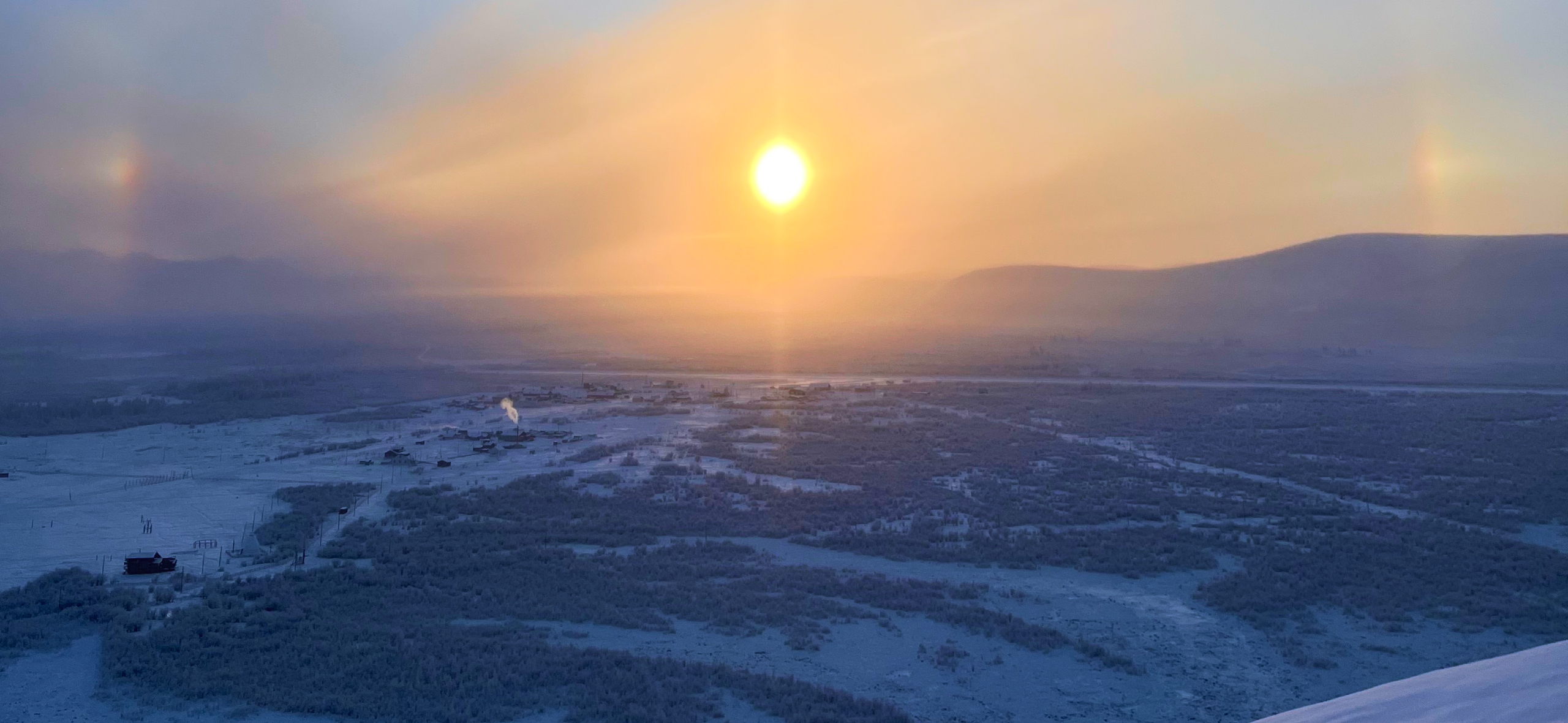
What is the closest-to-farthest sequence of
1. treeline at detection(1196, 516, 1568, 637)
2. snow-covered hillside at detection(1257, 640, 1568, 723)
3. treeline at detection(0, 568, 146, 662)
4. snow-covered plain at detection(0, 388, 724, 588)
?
snow-covered hillside at detection(1257, 640, 1568, 723) → treeline at detection(0, 568, 146, 662) → treeline at detection(1196, 516, 1568, 637) → snow-covered plain at detection(0, 388, 724, 588)

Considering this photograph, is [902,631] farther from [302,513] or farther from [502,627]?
[302,513]

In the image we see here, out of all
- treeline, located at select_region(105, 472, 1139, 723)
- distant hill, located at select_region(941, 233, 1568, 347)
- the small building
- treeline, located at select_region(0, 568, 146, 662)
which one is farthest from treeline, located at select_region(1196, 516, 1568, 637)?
distant hill, located at select_region(941, 233, 1568, 347)

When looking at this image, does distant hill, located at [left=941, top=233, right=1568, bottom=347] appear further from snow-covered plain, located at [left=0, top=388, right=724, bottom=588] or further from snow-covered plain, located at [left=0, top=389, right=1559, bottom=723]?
snow-covered plain, located at [left=0, top=389, right=1559, bottom=723]

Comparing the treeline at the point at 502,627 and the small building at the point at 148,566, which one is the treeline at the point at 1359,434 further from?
the small building at the point at 148,566

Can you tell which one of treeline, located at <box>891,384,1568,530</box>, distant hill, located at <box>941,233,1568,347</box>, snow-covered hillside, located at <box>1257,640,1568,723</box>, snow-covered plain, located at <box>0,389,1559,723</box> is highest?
distant hill, located at <box>941,233,1568,347</box>

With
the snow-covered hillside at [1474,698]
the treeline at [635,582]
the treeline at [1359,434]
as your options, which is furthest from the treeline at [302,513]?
the treeline at [1359,434]

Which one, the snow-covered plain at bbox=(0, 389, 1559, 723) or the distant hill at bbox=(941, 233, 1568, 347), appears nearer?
the snow-covered plain at bbox=(0, 389, 1559, 723)

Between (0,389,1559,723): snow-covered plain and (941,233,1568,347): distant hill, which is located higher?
(941,233,1568,347): distant hill
